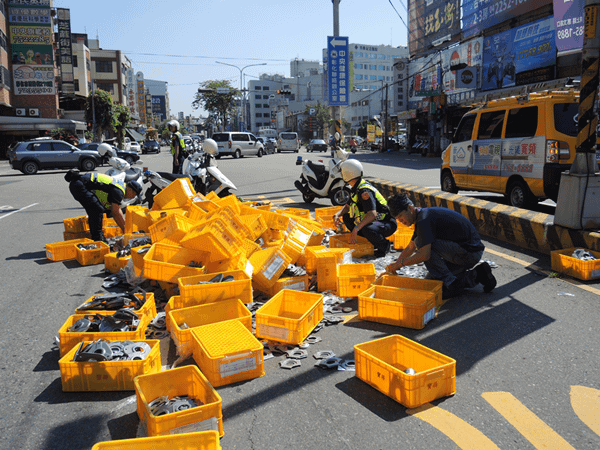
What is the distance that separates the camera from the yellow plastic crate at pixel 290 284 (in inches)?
203

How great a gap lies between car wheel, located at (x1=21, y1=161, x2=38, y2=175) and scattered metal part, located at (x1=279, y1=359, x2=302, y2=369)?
2647cm

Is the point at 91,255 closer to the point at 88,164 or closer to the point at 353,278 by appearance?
the point at 353,278

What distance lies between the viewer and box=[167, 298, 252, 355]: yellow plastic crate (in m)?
4.08

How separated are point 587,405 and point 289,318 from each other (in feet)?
7.19

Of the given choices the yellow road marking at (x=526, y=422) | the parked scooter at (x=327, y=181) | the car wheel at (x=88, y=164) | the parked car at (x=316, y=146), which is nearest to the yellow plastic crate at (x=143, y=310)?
the yellow road marking at (x=526, y=422)

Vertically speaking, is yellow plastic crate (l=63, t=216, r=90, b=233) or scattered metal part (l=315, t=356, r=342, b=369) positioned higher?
yellow plastic crate (l=63, t=216, r=90, b=233)

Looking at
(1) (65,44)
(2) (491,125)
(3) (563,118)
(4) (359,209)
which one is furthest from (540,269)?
(1) (65,44)

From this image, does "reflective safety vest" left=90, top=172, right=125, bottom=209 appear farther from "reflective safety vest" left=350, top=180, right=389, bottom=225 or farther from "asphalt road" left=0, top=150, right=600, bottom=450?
"reflective safety vest" left=350, top=180, right=389, bottom=225

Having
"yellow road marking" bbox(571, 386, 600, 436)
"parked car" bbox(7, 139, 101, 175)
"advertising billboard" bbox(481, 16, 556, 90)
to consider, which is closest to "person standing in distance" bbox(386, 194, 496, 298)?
"yellow road marking" bbox(571, 386, 600, 436)

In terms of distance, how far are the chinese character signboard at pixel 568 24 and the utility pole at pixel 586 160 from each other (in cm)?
1543

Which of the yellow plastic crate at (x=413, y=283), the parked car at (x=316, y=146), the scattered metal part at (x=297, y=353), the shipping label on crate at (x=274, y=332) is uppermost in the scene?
the parked car at (x=316, y=146)

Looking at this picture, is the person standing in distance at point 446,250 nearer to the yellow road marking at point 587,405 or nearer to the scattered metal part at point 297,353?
the scattered metal part at point 297,353

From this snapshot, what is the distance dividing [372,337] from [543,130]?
21.3 feet

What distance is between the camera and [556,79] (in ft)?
71.6
